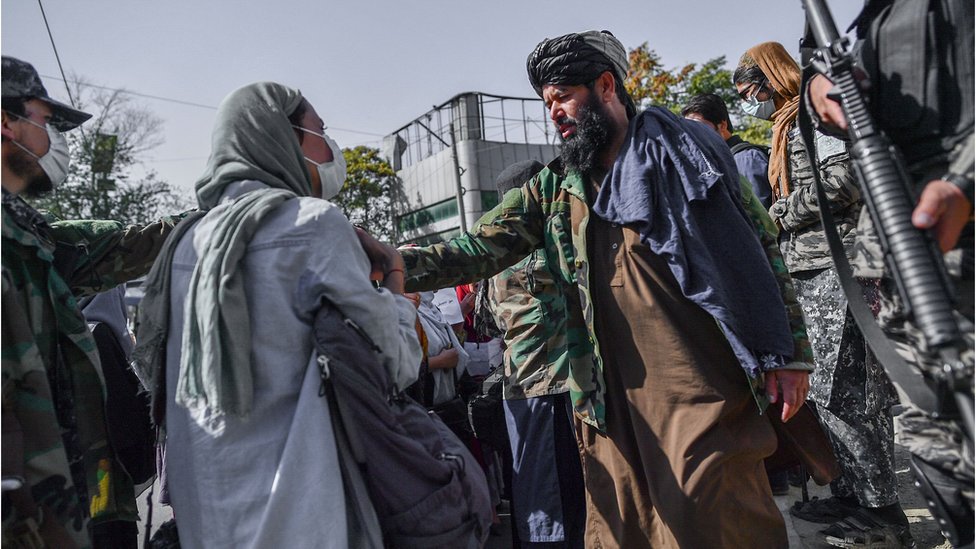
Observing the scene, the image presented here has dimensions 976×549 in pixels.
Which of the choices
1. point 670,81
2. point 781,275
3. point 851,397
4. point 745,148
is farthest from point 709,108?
point 670,81

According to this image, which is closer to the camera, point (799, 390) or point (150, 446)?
point (799, 390)

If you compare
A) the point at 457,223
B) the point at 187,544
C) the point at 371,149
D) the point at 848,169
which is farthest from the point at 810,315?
the point at 371,149

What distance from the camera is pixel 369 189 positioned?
27.8 metres

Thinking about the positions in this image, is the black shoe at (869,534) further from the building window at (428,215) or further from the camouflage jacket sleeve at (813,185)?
the building window at (428,215)

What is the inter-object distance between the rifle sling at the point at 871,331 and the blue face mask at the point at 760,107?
2.13 m

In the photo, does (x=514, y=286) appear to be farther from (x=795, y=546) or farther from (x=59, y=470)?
(x=59, y=470)

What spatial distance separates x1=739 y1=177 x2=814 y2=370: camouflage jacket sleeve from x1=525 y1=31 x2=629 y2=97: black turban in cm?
66

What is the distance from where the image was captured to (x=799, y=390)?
2359 millimetres

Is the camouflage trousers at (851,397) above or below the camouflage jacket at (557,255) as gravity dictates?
below

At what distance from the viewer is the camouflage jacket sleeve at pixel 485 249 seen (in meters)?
2.64

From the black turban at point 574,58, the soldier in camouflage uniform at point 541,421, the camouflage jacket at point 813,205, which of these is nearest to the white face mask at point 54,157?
the black turban at point 574,58

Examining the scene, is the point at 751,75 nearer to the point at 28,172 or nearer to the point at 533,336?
the point at 533,336

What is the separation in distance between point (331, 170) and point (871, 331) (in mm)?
1554

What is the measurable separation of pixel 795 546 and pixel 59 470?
9.81ft
